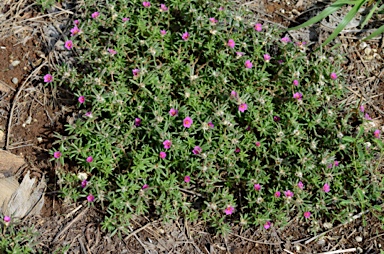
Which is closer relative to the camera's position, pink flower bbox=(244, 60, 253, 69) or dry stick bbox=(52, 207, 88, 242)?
dry stick bbox=(52, 207, 88, 242)

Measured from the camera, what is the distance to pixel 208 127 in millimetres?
3803

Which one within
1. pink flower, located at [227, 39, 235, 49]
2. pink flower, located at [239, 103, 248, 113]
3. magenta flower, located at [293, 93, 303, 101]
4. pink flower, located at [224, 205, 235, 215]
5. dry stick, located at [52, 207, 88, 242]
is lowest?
dry stick, located at [52, 207, 88, 242]

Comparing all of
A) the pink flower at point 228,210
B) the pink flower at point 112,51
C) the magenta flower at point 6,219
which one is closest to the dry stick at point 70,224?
the magenta flower at point 6,219

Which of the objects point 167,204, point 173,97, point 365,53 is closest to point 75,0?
point 173,97

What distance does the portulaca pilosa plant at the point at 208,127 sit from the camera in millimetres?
3766

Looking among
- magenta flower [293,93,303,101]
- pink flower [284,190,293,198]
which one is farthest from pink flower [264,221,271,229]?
magenta flower [293,93,303,101]

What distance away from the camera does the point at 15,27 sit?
182 inches

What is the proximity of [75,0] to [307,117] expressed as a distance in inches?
101

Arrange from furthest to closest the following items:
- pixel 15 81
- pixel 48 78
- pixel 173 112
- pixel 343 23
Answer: pixel 343 23, pixel 15 81, pixel 48 78, pixel 173 112

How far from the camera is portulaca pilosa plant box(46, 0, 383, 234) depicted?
3.77 m

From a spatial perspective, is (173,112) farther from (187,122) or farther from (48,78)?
(48,78)

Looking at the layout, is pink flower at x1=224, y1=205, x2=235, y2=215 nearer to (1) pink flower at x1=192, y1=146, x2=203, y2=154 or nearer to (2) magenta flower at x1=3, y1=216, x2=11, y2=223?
(1) pink flower at x1=192, y1=146, x2=203, y2=154

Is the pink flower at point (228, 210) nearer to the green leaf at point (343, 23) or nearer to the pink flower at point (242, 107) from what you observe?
the pink flower at point (242, 107)

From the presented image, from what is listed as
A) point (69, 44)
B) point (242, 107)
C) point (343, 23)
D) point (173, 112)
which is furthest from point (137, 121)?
point (343, 23)
